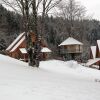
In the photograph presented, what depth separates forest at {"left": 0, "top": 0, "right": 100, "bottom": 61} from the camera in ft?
181

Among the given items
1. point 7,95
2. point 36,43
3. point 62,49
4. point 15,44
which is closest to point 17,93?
point 7,95

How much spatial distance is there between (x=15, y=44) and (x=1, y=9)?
37089 millimetres

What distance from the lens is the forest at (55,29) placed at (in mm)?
55156

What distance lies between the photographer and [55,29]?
296 feet

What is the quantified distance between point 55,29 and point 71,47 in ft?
101

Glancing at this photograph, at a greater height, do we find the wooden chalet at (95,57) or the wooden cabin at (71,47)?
the wooden cabin at (71,47)

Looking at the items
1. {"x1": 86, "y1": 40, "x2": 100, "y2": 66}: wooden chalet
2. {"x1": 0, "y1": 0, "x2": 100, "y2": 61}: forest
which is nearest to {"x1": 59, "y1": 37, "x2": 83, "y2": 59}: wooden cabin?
{"x1": 0, "y1": 0, "x2": 100, "y2": 61}: forest

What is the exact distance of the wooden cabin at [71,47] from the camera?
57156mm

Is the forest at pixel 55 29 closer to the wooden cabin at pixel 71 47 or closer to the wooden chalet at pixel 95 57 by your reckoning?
the wooden cabin at pixel 71 47

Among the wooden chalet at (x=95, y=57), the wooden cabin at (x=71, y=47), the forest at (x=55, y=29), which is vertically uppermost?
the forest at (x=55, y=29)

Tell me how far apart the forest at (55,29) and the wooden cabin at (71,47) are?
1309mm

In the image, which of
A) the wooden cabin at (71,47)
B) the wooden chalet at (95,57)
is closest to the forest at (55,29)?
the wooden cabin at (71,47)

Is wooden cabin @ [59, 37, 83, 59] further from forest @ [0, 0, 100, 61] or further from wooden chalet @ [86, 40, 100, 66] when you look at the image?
wooden chalet @ [86, 40, 100, 66]

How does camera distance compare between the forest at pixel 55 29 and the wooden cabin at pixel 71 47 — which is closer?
the forest at pixel 55 29
